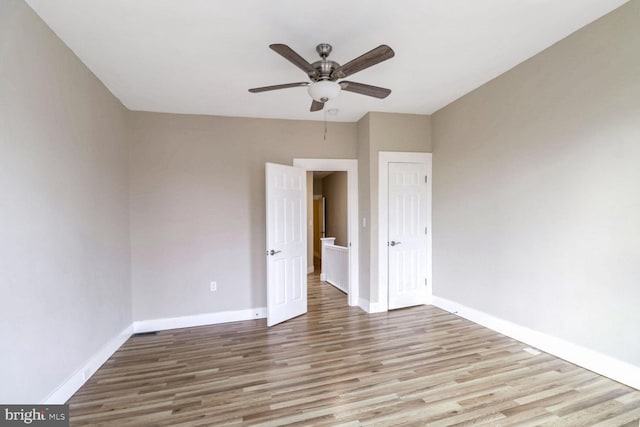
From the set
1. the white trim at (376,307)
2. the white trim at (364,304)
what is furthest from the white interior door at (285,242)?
the white trim at (376,307)

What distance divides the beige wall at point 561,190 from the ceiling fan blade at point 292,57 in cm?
221

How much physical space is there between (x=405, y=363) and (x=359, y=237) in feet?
6.29

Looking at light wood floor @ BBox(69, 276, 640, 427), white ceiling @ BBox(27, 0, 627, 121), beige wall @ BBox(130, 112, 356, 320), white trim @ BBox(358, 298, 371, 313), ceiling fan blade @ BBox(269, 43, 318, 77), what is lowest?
light wood floor @ BBox(69, 276, 640, 427)

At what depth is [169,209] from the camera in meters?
3.60

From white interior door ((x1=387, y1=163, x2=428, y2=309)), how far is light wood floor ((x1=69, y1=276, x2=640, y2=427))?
75cm

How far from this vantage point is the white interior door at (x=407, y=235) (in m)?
3.94

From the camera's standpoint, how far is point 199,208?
145 inches

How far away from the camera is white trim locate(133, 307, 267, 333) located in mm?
3500

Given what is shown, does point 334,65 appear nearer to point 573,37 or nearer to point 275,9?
point 275,9

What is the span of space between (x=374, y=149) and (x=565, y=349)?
290cm

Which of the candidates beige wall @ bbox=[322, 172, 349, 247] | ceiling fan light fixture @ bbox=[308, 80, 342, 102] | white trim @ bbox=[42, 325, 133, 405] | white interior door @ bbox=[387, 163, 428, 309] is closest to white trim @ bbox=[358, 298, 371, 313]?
white interior door @ bbox=[387, 163, 428, 309]

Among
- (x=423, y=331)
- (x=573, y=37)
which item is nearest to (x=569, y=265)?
(x=423, y=331)

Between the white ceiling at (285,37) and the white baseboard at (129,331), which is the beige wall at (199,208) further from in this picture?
the white ceiling at (285,37)

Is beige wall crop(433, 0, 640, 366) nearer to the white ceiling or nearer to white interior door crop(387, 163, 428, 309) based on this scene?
the white ceiling
